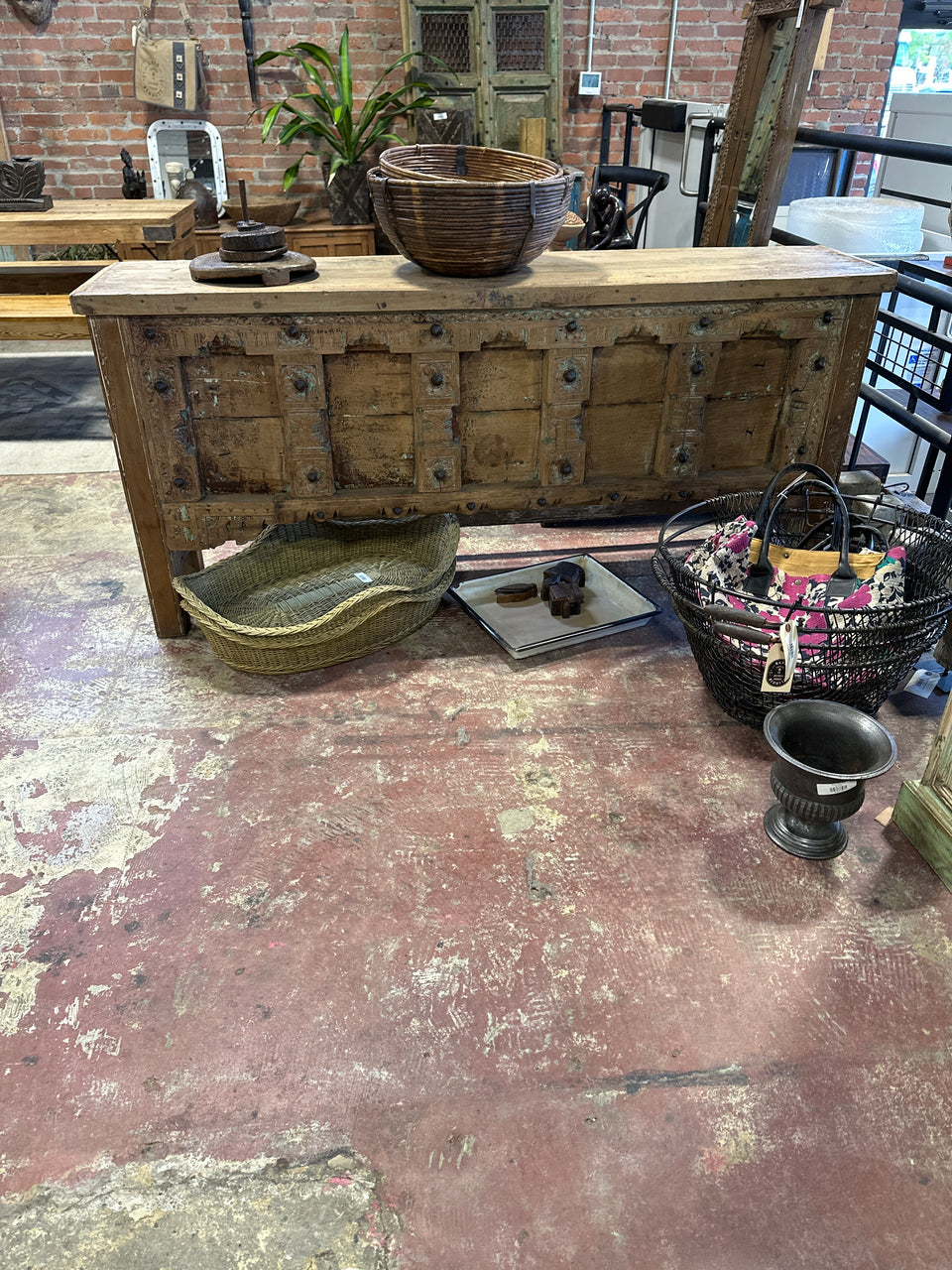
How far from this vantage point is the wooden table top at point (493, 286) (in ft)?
7.17

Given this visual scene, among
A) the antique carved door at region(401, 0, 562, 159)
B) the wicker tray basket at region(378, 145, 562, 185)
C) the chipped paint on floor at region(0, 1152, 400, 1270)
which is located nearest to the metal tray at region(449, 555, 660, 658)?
the wicker tray basket at region(378, 145, 562, 185)

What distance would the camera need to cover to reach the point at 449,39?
17.5ft

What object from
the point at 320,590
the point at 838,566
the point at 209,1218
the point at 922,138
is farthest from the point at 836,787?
the point at 922,138

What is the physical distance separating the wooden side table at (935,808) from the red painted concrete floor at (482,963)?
4cm

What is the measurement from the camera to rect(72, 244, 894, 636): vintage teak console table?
7.40 ft

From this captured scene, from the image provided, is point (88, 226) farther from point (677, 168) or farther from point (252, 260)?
point (677, 168)

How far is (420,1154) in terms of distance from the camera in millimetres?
1370

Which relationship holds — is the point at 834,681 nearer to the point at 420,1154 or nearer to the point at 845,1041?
the point at 845,1041

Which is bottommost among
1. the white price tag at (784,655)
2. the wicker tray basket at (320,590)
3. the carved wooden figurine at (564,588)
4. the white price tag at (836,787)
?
the carved wooden figurine at (564,588)

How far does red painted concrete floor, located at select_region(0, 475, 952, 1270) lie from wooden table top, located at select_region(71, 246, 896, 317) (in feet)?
3.26

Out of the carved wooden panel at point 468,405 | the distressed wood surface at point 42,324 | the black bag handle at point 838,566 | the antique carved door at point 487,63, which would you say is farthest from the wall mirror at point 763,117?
the distressed wood surface at point 42,324

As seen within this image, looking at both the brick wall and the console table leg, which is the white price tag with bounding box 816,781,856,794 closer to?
the console table leg

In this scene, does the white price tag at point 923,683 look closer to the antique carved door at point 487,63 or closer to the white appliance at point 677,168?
the white appliance at point 677,168

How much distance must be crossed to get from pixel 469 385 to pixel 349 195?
12.0ft
